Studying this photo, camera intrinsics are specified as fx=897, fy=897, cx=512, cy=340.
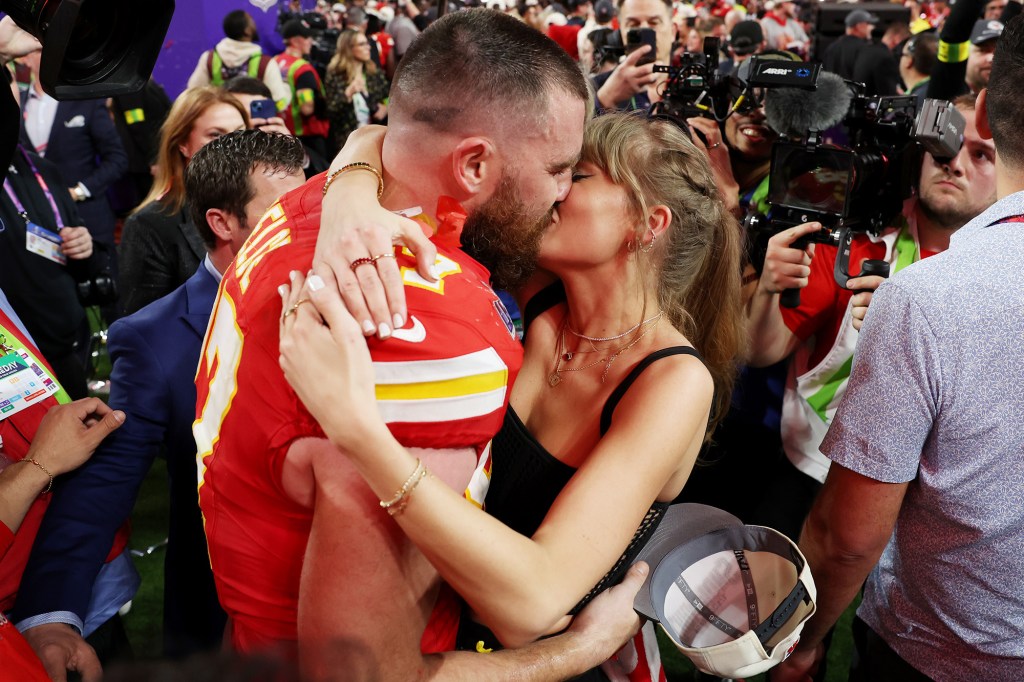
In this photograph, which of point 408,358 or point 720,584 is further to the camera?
point 720,584

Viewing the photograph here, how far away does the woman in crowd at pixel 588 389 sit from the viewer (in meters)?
1.12

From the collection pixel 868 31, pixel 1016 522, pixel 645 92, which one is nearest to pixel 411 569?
pixel 1016 522

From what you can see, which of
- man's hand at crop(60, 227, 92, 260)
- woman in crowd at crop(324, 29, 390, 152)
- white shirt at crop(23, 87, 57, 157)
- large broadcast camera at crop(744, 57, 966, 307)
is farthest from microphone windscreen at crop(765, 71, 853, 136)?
woman in crowd at crop(324, 29, 390, 152)

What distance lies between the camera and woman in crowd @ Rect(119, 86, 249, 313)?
137 inches

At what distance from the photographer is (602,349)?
182 centimetres

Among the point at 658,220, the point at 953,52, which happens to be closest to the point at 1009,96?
the point at 658,220

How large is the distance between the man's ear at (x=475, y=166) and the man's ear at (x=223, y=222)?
127cm

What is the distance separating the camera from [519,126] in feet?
4.50

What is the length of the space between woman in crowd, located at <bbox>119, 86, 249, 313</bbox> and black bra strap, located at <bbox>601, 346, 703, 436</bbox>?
2.31 metres

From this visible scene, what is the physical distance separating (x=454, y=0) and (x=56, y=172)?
5000 millimetres

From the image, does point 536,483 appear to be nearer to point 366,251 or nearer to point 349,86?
point 366,251

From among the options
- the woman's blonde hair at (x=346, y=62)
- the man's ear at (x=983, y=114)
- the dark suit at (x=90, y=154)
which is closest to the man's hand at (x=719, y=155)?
the man's ear at (x=983, y=114)

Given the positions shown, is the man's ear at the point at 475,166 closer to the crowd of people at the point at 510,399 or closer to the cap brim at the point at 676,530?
the crowd of people at the point at 510,399

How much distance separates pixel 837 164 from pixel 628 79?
146cm
